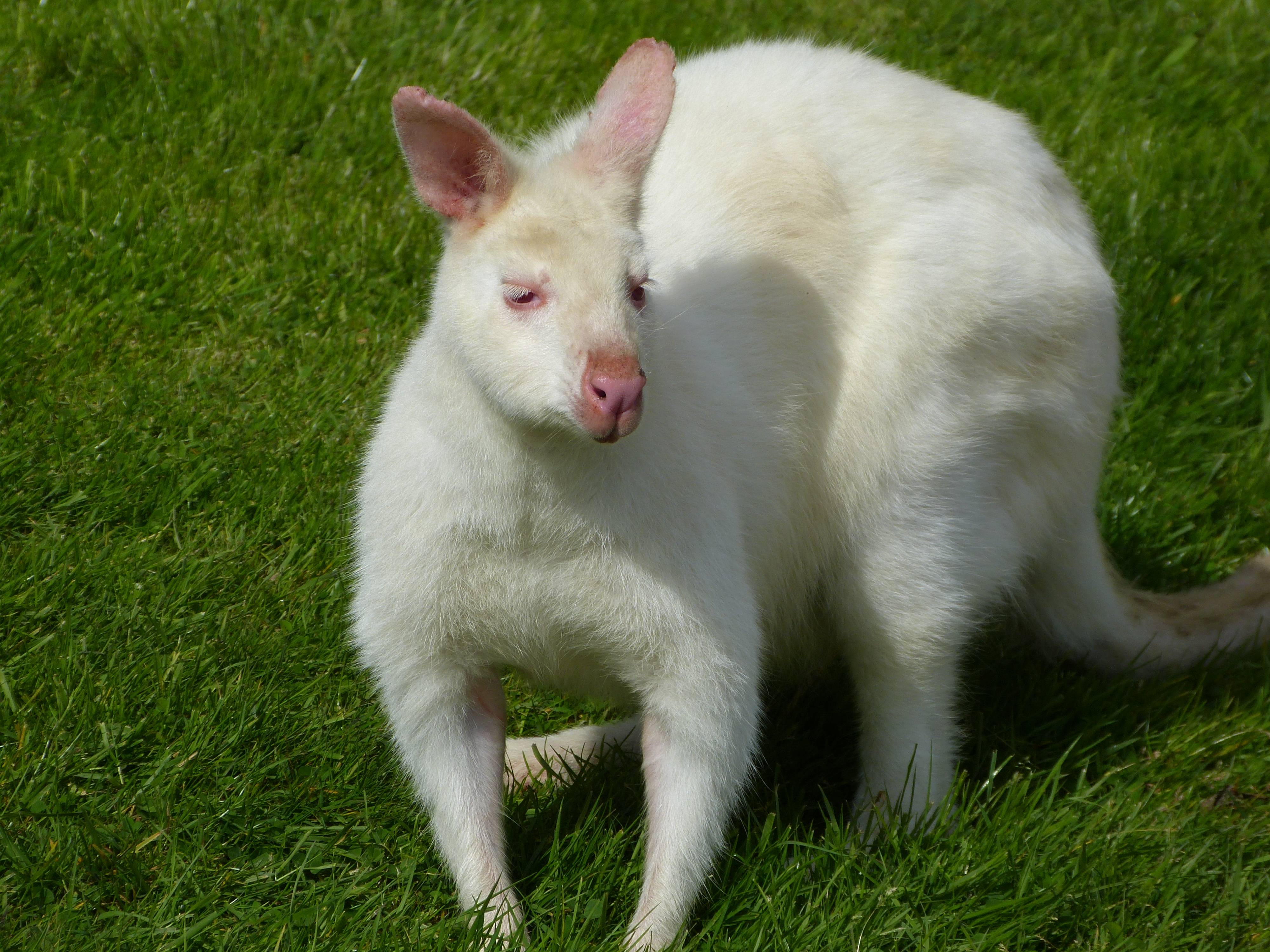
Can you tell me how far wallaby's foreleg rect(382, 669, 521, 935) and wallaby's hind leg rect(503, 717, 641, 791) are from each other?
0.41 meters

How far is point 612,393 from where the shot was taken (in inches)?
92.0

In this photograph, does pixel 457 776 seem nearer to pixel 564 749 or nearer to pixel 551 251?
pixel 564 749

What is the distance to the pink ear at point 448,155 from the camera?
2.51 meters

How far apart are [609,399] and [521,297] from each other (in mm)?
282

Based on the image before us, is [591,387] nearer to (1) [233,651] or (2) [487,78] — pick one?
(1) [233,651]

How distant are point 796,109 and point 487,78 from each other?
207cm

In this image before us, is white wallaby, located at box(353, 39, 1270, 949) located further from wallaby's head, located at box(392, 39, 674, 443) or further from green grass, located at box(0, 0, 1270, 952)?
green grass, located at box(0, 0, 1270, 952)

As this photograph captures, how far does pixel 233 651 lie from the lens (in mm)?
3445

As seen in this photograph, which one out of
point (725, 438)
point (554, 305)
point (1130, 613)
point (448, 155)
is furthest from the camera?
point (1130, 613)

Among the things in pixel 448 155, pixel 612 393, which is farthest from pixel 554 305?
pixel 448 155

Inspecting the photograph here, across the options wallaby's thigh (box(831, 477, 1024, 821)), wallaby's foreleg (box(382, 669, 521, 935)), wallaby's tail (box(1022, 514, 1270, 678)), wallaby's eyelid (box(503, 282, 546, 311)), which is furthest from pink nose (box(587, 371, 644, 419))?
wallaby's tail (box(1022, 514, 1270, 678))

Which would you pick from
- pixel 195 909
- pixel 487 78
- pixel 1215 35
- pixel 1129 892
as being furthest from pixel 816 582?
pixel 1215 35

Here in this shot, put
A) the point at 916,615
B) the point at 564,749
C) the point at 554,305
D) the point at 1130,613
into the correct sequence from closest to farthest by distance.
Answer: the point at 554,305 < the point at 916,615 < the point at 564,749 < the point at 1130,613

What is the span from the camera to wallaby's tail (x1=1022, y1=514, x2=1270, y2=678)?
→ 3791 mm
